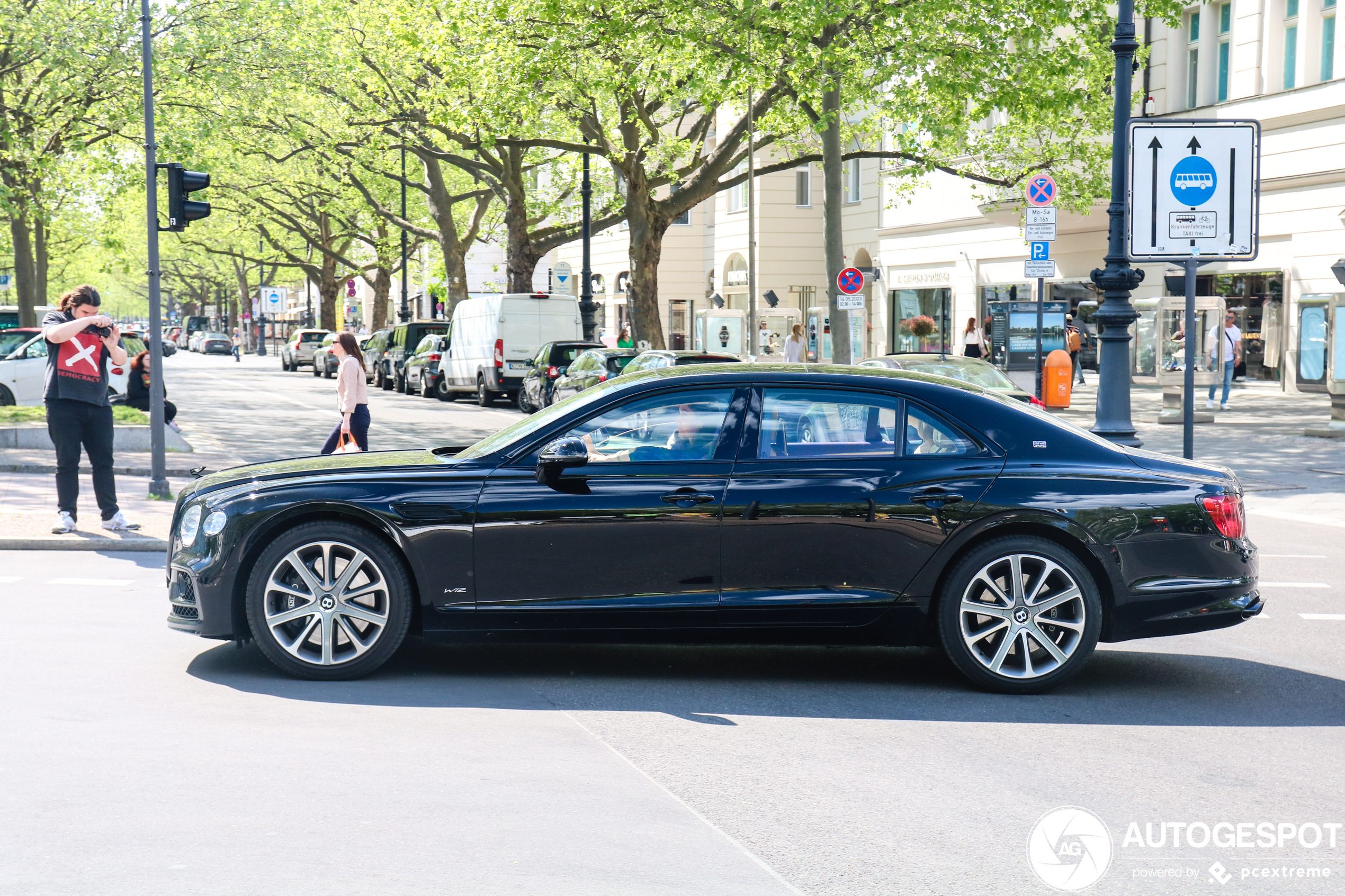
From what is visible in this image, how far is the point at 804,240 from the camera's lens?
2035 inches

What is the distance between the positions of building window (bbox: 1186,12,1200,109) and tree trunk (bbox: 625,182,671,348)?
499 inches

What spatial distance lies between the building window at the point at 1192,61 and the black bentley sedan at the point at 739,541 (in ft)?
96.5

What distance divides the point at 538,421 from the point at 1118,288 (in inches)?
386

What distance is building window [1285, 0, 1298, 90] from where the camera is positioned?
30.1m

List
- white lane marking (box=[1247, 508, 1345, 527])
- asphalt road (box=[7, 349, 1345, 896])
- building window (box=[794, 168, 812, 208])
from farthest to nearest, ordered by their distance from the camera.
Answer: building window (box=[794, 168, 812, 208])
white lane marking (box=[1247, 508, 1345, 527])
asphalt road (box=[7, 349, 1345, 896])

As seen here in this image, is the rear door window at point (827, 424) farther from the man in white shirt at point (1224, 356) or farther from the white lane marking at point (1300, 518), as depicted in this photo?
the man in white shirt at point (1224, 356)

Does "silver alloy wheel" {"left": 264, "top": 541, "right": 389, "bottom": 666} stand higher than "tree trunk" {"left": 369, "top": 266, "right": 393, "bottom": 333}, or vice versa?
"tree trunk" {"left": 369, "top": 266, "right": 393, "bottom": 333}

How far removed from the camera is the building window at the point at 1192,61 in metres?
32.9

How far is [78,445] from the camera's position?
1056 cm

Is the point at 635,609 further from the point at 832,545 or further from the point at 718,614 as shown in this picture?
the point at 832,545

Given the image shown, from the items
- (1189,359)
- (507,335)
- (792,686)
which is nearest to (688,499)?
(792,686)

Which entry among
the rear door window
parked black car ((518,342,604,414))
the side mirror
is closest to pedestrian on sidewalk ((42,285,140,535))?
the side mirror

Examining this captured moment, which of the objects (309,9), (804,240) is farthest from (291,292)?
(309,9)

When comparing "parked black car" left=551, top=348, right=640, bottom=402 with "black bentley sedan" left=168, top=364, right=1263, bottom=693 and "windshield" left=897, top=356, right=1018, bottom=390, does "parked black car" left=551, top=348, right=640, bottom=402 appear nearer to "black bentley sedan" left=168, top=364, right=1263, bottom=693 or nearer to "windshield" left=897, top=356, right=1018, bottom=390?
"windshield" left=897, top=356, right=1018, bottom=390
